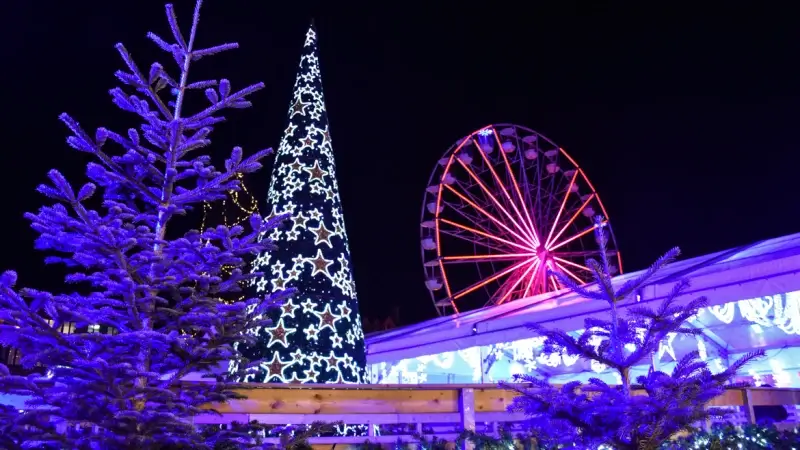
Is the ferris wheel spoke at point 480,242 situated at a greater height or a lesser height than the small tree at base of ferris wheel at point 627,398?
greater

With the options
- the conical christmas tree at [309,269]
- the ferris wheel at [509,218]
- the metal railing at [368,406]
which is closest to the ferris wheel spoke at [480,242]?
the ferris wheel at [509,218]

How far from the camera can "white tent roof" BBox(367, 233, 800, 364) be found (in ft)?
25.9

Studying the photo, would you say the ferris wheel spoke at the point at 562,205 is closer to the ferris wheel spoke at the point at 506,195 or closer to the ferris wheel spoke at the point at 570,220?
the ferris wheel spoke at the point at 570,220

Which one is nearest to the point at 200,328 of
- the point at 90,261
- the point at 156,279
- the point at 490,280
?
the point at 156,279

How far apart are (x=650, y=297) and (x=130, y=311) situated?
24.0ft

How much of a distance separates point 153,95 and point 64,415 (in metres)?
1.63

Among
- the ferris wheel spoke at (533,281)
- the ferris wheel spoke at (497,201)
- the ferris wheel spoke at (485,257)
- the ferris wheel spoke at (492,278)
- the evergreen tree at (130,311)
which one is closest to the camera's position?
the evergreen tree at (130,311)

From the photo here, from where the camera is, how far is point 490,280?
16594 mm

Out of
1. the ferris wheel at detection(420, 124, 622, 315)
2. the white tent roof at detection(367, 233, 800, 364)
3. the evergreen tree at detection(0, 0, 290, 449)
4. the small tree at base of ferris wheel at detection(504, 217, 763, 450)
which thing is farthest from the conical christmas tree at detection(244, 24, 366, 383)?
the ferris wheel at detection(420, 124, 622, 315)

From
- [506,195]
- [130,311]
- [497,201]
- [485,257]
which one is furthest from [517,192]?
[130,311]

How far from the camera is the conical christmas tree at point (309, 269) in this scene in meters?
5.68

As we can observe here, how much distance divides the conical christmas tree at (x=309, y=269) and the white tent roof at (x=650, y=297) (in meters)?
1.82

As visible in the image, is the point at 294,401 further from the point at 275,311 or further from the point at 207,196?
the point at 275,311

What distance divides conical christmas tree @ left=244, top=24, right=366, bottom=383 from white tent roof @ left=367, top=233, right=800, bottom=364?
5.96ft
